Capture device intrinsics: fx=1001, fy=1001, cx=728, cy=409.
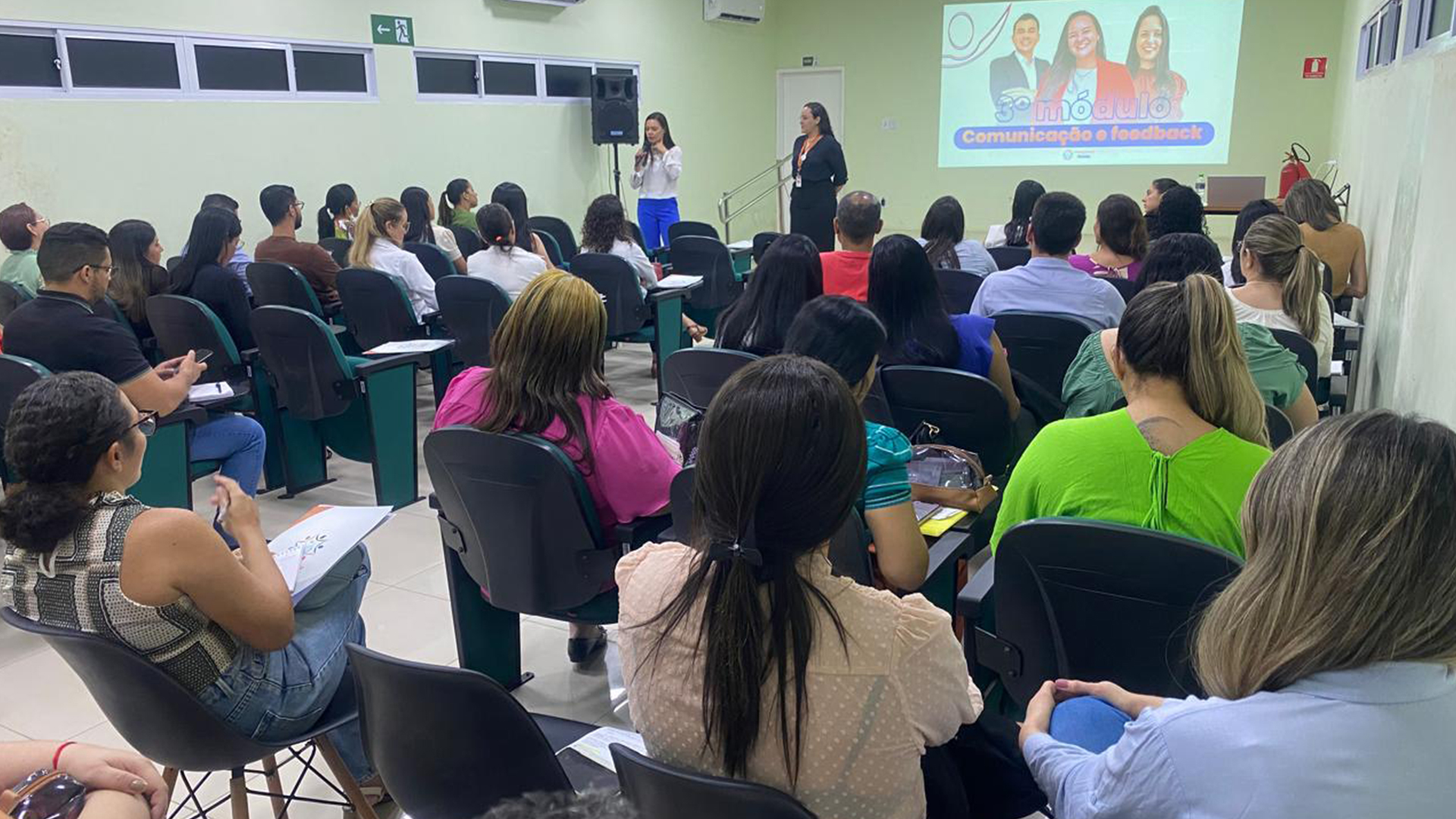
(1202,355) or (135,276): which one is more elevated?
(1202,355)

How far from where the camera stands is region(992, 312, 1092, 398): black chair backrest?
3.34 meters

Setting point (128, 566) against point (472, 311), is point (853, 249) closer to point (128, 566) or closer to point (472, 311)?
point (472, 311)

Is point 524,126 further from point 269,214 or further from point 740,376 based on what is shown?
point 740,376

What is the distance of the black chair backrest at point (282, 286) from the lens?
177 inches

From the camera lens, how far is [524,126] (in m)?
8.90

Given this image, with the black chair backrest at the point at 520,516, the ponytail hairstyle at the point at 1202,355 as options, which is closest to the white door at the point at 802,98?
the black chair backrest at the point at 520,516

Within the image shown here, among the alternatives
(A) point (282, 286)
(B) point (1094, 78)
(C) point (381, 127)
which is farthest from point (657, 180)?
(B) point (1094, 78)

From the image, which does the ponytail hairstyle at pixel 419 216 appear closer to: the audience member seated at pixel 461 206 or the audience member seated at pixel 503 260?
the audience member seated at pixel 461 206

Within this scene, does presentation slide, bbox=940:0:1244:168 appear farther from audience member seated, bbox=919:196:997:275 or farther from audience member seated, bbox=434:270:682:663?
audience member seated, bbox=434:270:682:663

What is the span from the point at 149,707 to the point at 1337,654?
5.65ft

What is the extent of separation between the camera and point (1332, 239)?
4.82 meters

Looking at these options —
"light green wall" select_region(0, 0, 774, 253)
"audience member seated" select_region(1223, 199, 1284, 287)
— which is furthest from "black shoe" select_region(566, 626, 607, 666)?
"light green wall" select_region(0, 0, 774, 253)

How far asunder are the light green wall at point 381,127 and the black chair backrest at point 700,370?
459 centimetres

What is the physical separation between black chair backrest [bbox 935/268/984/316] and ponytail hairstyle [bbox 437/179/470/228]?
4.03 meters
